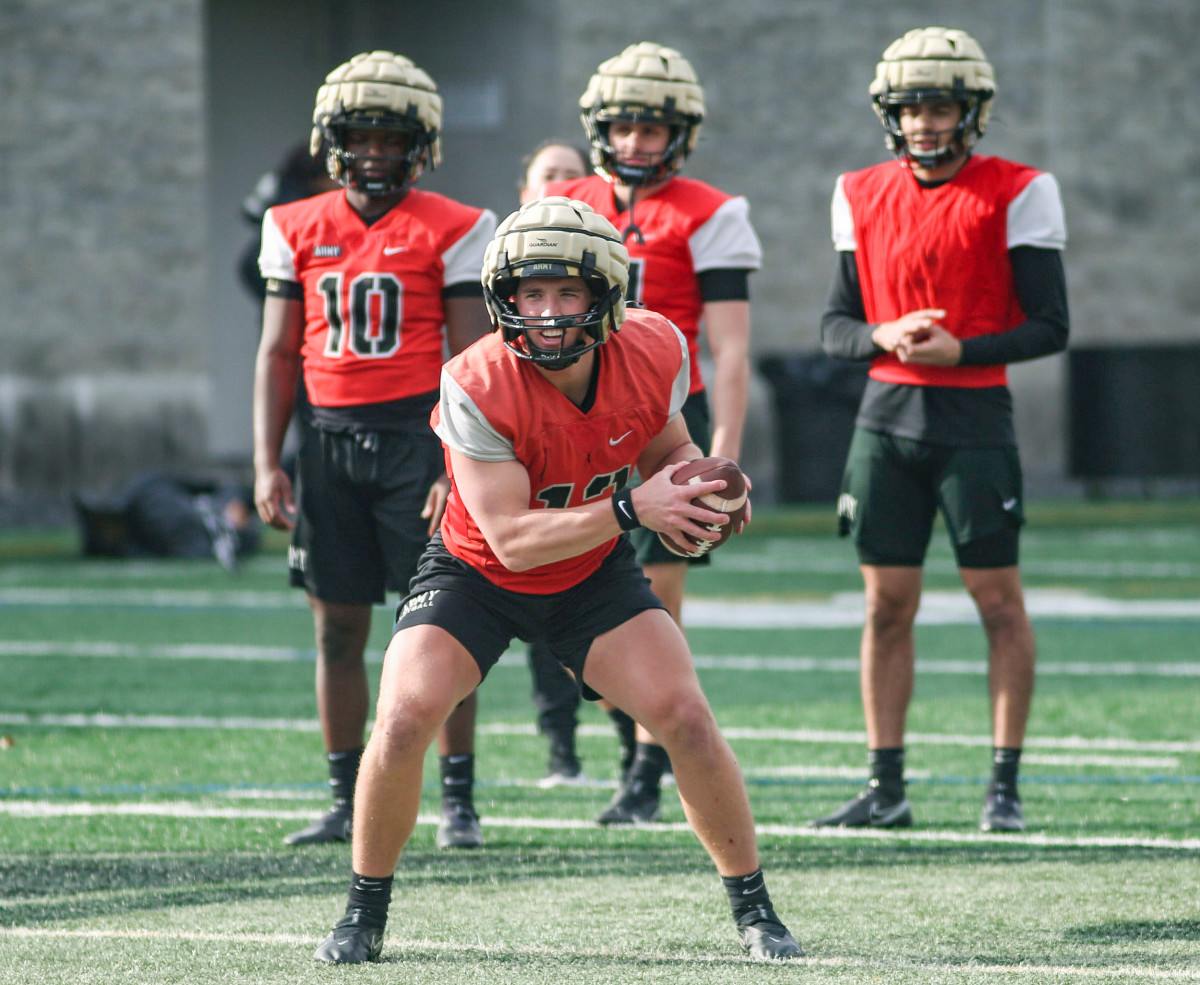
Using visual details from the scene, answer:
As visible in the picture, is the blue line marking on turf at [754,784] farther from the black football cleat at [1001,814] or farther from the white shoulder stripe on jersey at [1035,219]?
the white shoulder stripe on jersey at [1035,219]

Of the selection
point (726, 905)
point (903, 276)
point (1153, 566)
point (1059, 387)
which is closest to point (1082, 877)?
point (726, 905)

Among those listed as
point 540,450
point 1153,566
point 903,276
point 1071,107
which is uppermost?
point 1071,107

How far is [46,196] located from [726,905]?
16.3 meters

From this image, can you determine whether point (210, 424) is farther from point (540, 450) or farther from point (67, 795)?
point (540, 450)

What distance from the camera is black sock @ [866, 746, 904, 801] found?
559 centimetres

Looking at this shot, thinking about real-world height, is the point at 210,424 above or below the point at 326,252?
below

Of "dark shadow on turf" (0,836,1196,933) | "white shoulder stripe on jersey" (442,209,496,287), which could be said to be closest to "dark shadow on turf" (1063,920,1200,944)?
"dark shadow on turf" (0,836,1196,933)

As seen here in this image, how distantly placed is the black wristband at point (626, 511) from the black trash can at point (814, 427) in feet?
45.7

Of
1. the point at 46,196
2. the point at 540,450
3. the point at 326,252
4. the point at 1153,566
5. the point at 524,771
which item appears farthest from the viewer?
the point at 46,196

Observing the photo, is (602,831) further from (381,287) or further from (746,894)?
(381,287)

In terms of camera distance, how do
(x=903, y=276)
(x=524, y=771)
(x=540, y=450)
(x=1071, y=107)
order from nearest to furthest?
(x=540, y=450)
(x=903, y=276)
(x=524, y=771)
(x=1071, y=107)

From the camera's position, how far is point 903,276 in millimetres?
5668

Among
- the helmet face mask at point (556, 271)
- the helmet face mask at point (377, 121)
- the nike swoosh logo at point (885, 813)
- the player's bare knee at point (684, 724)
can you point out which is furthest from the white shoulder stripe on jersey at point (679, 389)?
the nike swoosh logo at point (885, 813)

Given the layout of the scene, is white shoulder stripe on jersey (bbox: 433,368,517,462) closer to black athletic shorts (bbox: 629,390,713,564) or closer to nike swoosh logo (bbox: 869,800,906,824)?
black athletic shorts (bbox: 629,390,713,564)
